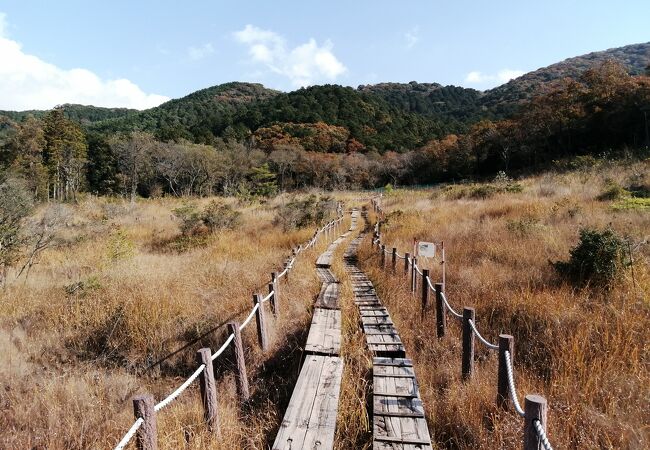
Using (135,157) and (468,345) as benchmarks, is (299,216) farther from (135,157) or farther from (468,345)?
(135,157)

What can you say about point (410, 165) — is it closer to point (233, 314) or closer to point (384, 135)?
point (384, 135)

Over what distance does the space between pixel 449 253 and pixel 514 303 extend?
160 inches

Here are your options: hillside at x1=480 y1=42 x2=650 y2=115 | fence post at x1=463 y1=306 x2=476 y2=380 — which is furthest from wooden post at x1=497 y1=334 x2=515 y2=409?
hillside at x1=480 y1=42 x2=650 y2=115

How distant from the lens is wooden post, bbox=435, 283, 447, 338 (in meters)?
5.06

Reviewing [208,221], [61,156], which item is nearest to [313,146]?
[61,156]

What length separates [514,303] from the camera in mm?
5234

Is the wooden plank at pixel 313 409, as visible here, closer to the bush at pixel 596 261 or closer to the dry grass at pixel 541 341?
the dry grass at pixel 541 341

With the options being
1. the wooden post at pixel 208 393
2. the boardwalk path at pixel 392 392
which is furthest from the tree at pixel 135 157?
the wooden post at pixel 208 393

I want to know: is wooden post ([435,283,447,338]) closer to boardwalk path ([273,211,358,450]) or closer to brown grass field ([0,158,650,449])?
brown grass field ([0,158,650,449])

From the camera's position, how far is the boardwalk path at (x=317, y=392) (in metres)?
3.08

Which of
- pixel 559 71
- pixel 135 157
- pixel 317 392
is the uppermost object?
pixel 559 71

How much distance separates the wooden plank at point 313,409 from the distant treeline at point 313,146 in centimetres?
2439

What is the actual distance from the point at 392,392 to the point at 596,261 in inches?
156

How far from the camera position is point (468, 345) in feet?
13.1
